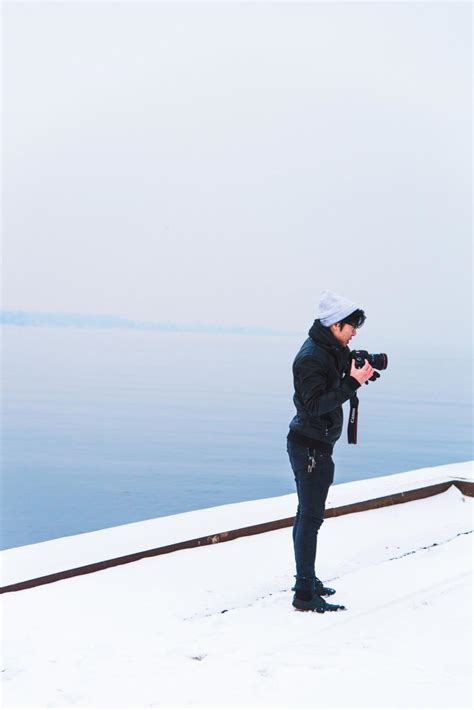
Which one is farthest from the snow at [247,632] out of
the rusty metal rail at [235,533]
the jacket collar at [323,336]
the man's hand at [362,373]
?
the jacket collar at [323,336]

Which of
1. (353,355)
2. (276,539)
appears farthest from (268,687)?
(276,539)

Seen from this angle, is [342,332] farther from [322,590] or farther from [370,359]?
[322,590]

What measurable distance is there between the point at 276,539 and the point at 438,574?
1233 millimetres

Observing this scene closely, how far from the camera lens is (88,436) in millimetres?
23047

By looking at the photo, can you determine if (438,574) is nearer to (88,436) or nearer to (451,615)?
(451,615)

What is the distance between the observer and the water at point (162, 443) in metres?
15.5

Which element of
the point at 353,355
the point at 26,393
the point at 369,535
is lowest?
the point at 26,393

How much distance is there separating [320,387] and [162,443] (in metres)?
17.6

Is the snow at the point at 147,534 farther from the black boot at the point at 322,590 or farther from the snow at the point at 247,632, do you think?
the black boot at the point at 322,590

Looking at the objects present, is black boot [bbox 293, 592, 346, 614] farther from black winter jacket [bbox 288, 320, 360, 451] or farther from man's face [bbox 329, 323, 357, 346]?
man's face [bbox 329, 323, 357, 346]

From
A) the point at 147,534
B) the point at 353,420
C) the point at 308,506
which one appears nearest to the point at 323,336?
the point at 353,420

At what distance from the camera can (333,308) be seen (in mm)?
4891

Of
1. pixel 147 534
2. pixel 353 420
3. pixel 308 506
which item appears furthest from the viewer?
pixel 147 534

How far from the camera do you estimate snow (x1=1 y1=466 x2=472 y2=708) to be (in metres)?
3.93
